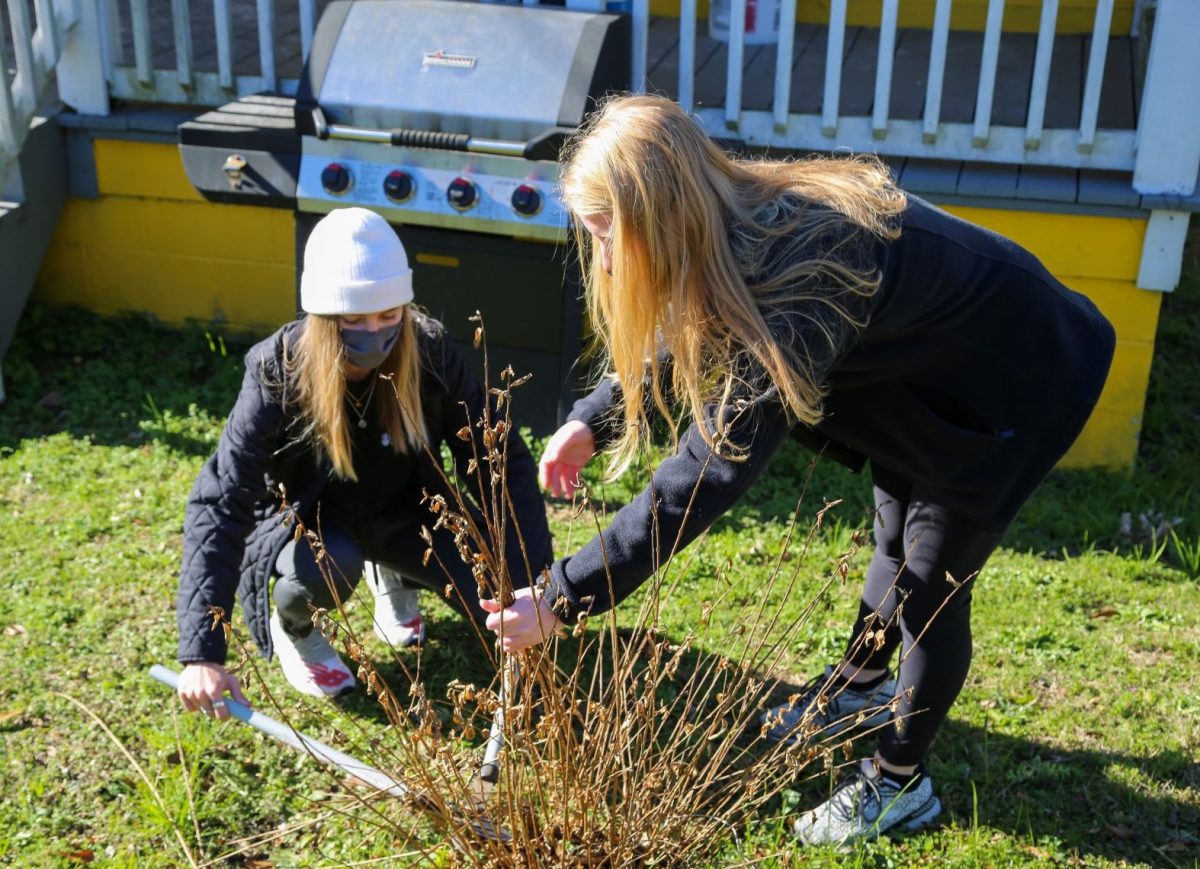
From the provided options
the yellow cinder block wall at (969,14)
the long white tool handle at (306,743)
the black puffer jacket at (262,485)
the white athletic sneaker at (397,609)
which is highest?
the yellow cinder block wall at (969,14)

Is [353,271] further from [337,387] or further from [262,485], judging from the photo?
[262,485]

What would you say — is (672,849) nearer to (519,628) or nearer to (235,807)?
(519,628)

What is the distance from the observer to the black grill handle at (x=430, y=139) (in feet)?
13.8

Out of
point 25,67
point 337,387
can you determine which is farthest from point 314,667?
point 25,67

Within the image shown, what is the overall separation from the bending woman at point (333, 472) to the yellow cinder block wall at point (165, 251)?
2.13 meters

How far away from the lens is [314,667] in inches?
134

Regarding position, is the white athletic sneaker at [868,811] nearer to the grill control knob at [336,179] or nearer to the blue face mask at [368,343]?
the blue face mask at [368,343]

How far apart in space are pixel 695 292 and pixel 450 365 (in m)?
1.23

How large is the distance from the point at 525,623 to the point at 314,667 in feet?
4.63

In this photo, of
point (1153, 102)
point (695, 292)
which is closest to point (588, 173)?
point (695, 292)

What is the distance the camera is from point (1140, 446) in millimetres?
4918

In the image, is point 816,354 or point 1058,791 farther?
point 1058,791

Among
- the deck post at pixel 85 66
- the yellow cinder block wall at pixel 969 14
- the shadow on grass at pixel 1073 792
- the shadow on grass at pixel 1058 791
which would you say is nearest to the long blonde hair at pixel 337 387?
the shadow on grass at pixel 1058 791

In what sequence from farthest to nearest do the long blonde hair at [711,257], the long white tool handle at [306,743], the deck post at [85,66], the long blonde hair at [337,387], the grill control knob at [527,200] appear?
the deck post at [85,66] < the grill control knob at [527,200] < the long blonde hair at [337,387] < the long white tool handle at [306,743] < the long blonde hair at [711,257]
